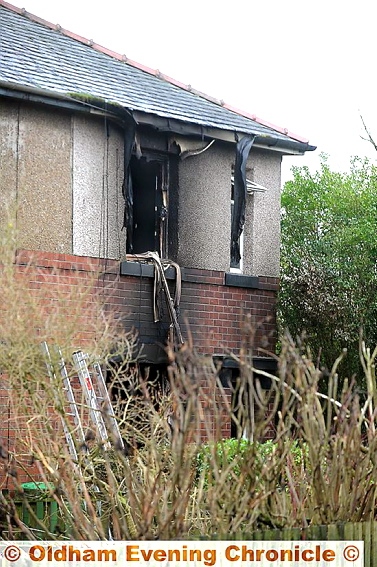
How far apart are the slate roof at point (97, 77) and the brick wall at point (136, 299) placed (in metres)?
2.18

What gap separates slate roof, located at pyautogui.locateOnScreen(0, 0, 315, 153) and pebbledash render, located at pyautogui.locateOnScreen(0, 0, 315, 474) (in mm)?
37

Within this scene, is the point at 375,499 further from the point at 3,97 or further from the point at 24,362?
the point at 3,97

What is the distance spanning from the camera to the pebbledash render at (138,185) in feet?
46.4

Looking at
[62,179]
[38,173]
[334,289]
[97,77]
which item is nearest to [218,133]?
[97,77]

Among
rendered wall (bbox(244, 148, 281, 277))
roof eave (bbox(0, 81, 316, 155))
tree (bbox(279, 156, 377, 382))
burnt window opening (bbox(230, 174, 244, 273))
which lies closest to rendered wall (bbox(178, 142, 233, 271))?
burnt window opening (bbox(230, 174, 244, 273))

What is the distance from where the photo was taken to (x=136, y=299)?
49.0ft

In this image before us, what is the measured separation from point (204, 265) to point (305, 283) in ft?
7.63

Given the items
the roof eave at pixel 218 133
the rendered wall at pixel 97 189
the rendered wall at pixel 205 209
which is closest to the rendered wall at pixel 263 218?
the roof eave at pixel 218 133

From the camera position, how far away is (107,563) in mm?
6359

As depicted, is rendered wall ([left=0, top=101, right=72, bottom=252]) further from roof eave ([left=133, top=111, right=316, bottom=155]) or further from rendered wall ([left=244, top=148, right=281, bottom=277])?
rendered wall ([left=244, top=148, right=281, bottom=277])

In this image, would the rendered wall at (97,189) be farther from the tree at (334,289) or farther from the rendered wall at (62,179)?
the tree at (334,289)

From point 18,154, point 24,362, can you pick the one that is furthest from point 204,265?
point 24,362

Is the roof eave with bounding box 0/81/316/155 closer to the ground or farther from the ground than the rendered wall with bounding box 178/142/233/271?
farther from the ground

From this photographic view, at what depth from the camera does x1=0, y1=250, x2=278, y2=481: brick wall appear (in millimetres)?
13656
